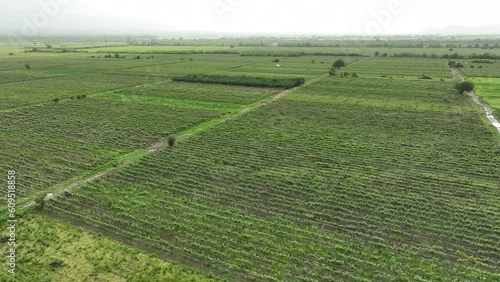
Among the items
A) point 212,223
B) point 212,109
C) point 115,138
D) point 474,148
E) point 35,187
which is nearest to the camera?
point 212,223

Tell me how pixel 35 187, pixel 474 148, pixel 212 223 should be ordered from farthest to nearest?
1. pixel 474 148
2. pixel 35 187
3. pixel 212 223

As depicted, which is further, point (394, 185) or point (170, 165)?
point (170, 165)

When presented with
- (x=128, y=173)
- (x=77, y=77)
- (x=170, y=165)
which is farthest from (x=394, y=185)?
(x=77, y=77)

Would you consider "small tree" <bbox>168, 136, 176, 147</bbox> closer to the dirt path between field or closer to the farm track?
the farm track

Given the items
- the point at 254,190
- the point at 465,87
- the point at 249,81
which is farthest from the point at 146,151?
the point at 465,87

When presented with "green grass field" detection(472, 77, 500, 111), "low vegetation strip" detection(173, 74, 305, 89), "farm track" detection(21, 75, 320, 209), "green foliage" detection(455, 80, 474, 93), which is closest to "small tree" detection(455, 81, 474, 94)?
"green foliage" detection(455, 80, 474, 93)

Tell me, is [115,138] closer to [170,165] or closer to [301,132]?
[170,165]

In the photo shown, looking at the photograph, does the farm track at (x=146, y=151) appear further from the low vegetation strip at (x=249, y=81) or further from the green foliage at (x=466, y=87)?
the green foliage at (x=466, y=87)

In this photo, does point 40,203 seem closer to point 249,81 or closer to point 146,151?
point 146,151
